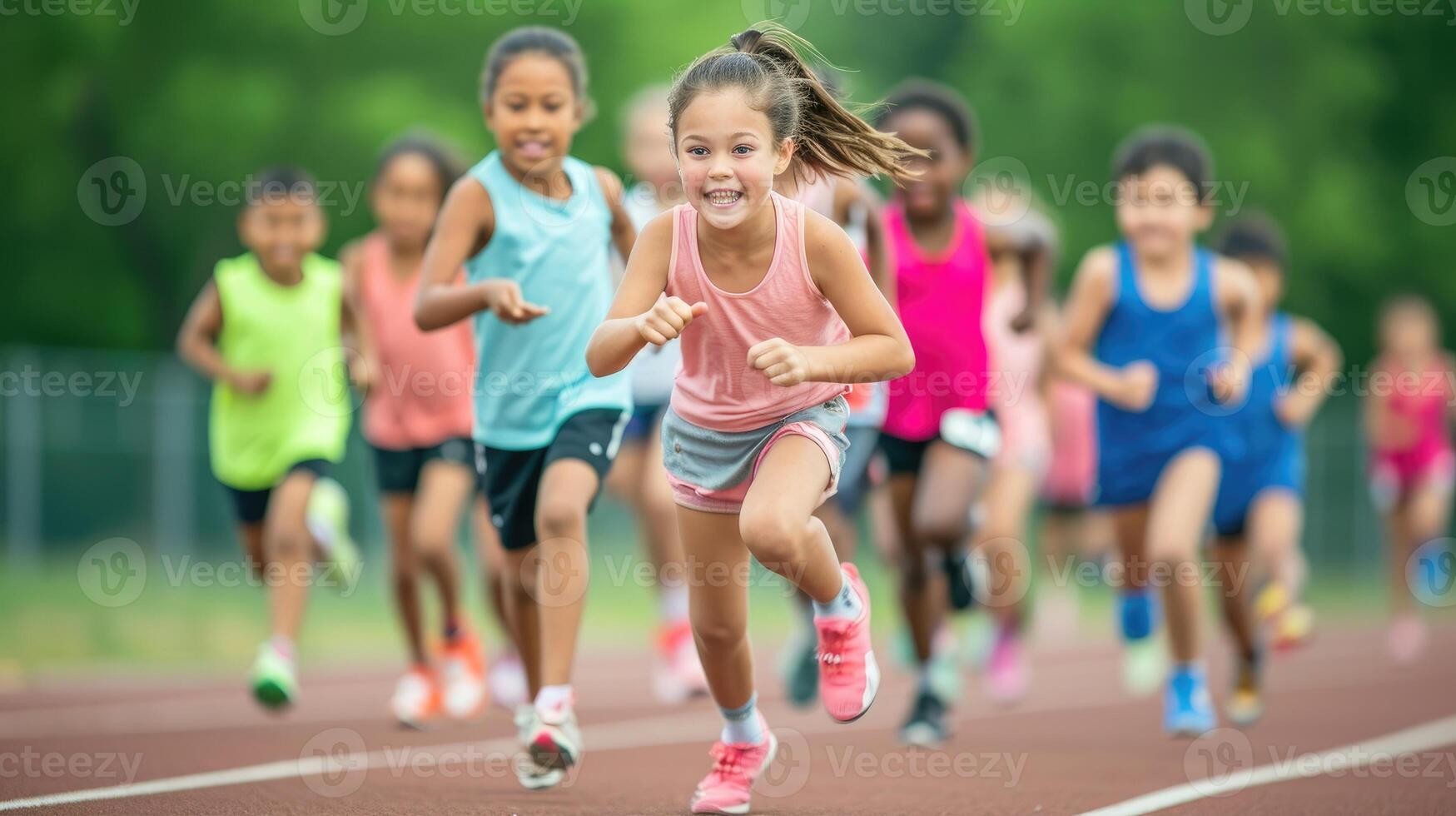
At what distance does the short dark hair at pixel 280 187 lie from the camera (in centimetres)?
969

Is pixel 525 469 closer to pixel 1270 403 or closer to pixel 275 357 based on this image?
pixel 275 357

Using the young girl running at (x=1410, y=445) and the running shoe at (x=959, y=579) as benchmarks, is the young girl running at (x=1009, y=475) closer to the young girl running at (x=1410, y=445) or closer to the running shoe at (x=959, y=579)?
the running shoe at (x=959, y=579)

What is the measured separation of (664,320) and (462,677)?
503 centimetres

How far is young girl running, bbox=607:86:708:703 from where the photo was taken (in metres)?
10.1

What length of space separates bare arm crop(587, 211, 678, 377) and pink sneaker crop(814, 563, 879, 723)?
1022 millimetres

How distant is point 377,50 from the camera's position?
24.4 meters

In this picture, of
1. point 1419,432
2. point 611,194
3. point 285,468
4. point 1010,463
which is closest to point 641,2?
point 1419,432

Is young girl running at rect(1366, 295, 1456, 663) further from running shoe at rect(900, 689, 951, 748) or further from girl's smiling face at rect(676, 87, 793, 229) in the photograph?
girl's smiling face at rect(676, 87, 793, 229)

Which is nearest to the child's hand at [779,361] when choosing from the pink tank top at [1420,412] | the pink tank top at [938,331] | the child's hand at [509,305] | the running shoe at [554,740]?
the child's hand at [509,305]

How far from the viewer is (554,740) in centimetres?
616

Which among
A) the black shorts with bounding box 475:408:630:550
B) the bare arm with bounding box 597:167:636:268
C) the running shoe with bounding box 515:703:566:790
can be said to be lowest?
the running shoe with bounding box 515:703:566:790

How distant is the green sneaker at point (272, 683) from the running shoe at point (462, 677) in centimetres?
157

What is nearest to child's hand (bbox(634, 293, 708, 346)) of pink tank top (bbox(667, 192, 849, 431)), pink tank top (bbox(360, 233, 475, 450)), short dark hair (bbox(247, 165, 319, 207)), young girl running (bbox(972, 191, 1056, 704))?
pink tank top (bbox(667, 192, 849, 431))

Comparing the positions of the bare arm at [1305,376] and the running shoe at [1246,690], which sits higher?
the bare arm at [1305,376]
